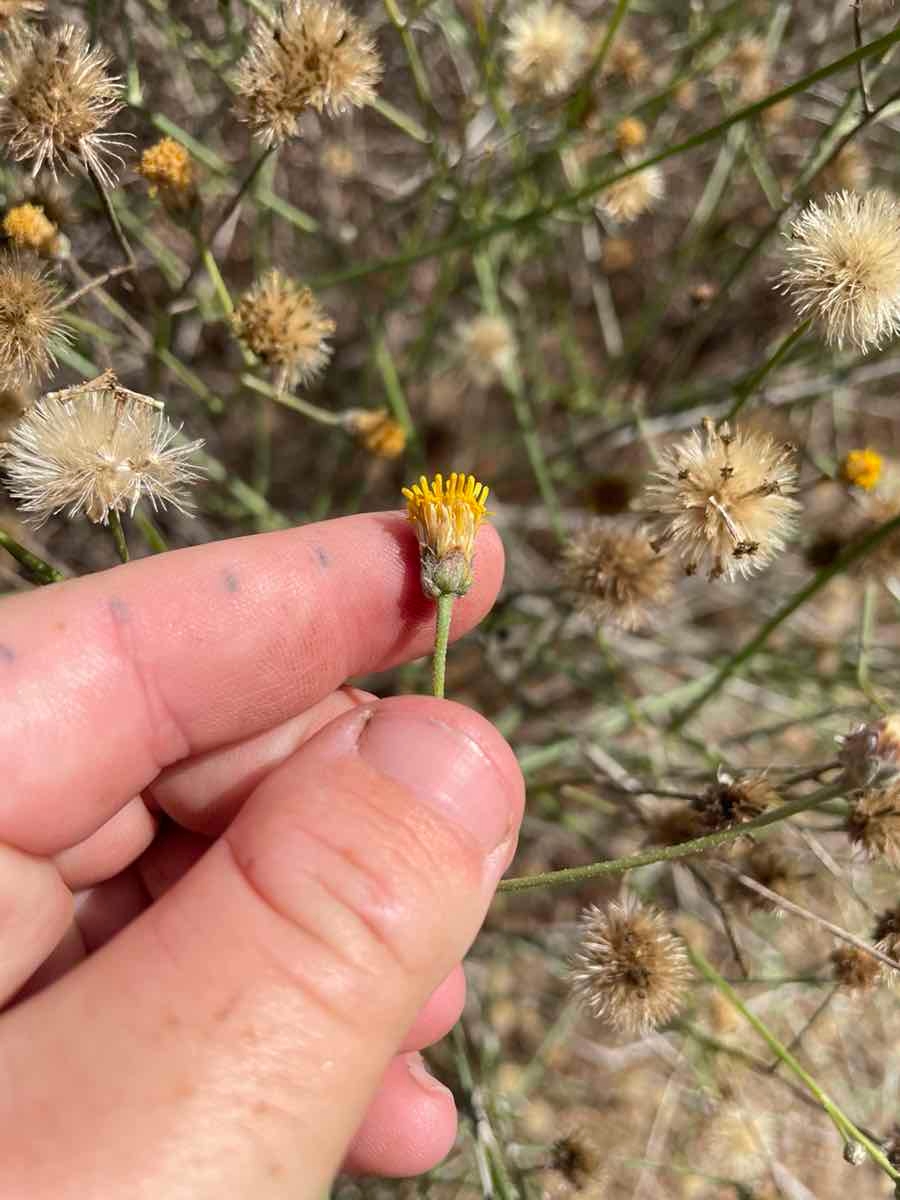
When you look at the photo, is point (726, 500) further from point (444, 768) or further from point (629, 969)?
point (629, 969)

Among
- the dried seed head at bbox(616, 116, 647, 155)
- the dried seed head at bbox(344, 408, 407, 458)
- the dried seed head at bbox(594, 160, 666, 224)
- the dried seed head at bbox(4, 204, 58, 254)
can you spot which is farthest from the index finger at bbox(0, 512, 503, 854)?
the dried seed head at bbox(616, 116, 647, 155)

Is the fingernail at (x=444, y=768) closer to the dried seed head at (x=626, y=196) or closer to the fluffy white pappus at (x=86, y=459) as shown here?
the fluffy white pappus at (x=86, y=459)

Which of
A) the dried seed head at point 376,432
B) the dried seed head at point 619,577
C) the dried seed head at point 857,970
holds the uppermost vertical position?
the dried seed head at point 376,432

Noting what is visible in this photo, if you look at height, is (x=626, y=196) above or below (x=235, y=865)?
above

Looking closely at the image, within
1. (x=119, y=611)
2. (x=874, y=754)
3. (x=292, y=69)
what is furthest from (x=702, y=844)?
(x=292, y=69)

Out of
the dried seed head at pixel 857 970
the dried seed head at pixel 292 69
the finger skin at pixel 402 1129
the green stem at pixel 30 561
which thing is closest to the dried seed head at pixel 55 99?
the dried seed head at pixel 292 69

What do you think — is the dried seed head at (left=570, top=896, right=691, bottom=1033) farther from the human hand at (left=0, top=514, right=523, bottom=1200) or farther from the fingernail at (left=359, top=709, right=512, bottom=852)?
the fingernail at (left=359, top=709, right=512, bottom=852)

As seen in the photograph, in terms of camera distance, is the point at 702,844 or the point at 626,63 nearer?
the point at 702,844
